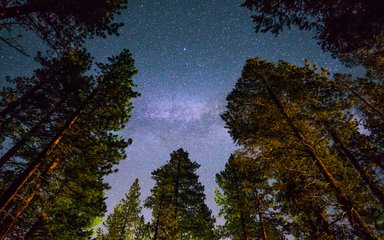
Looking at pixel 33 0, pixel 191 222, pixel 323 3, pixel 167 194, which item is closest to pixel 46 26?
pixel 33 0

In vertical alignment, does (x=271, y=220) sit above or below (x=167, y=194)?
below

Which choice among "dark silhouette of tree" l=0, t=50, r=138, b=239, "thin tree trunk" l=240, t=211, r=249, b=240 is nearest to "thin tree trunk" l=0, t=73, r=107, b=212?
"dark silhouette of tree" l=0, t=50, r=138, b=239

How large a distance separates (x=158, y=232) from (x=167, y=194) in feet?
9.58

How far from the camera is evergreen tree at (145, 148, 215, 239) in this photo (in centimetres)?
1764

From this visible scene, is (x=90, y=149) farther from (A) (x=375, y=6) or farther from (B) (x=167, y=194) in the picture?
(A) (x=375, y=6)

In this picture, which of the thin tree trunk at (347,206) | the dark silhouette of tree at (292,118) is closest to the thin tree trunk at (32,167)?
the dark silhouette of tree at (292,118)

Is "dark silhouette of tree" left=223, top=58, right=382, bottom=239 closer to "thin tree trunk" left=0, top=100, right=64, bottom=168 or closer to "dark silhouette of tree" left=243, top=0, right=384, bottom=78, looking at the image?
"dark silhouette of tree" left=243, top=0, right=384, bottom=78

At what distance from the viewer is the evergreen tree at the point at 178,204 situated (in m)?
17.6

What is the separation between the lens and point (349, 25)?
6152 mm

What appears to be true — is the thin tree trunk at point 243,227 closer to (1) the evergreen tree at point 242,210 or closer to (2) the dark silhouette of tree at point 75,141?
(1) the evergreen tree at point 242,210

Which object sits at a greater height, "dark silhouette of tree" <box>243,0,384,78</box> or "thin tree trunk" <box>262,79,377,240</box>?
"dark silhouette of tree" <box>243,0,384,78</box>

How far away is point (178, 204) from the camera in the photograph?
64.8 feet

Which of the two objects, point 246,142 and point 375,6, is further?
point 246,142

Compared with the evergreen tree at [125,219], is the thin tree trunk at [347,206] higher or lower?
lower
